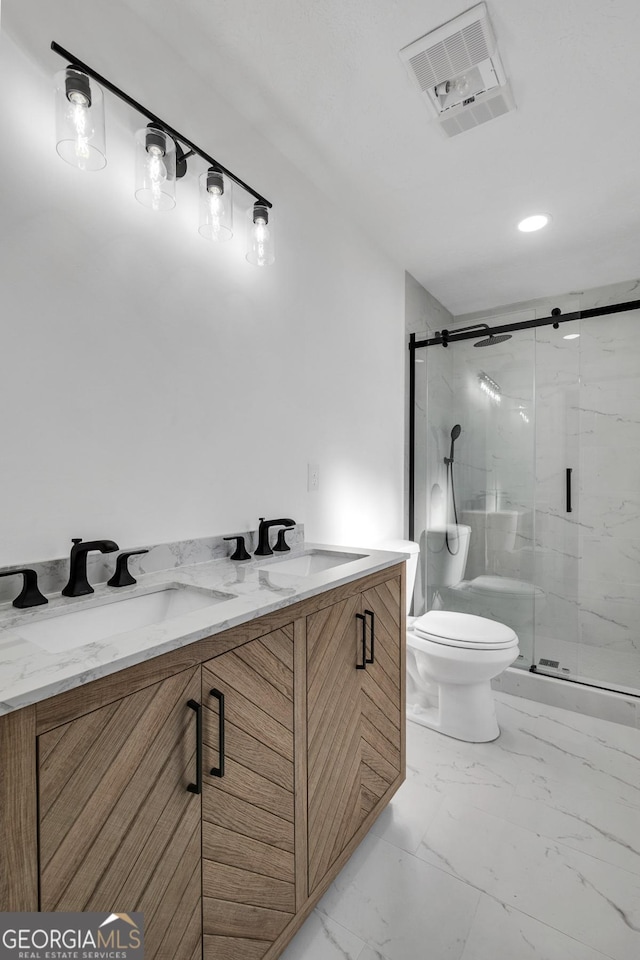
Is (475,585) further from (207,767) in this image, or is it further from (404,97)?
(404,97)

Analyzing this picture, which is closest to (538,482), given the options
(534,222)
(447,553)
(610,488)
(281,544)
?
(610,488)

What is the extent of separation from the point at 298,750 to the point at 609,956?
0.90 meters

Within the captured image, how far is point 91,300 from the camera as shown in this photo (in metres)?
1.19

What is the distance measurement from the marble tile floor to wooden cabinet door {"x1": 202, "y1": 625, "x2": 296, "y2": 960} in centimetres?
28

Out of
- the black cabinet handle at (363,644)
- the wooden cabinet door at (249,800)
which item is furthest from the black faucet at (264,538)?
the wooden cabinet door at (249,800)

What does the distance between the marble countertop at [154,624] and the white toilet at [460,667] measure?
693mm

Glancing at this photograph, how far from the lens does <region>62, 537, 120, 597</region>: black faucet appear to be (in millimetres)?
1068

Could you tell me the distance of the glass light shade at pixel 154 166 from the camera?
1.24 m

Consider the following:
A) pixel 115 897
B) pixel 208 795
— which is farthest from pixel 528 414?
pixel 115 897

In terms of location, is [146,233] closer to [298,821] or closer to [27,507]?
[27,507]

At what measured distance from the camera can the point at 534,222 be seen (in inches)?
92.0

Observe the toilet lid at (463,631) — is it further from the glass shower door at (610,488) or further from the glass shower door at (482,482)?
the glass shower door at (610,488)

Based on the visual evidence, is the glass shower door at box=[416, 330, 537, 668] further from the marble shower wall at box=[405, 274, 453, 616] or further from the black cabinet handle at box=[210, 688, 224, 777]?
the black cabinet handle at box=[210, 688, 224, 777]

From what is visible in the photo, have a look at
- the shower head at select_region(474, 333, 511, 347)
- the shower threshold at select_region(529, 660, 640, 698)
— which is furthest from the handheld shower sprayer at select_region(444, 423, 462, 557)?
the shower threshold at select_region(529, 660, 640, 698)
